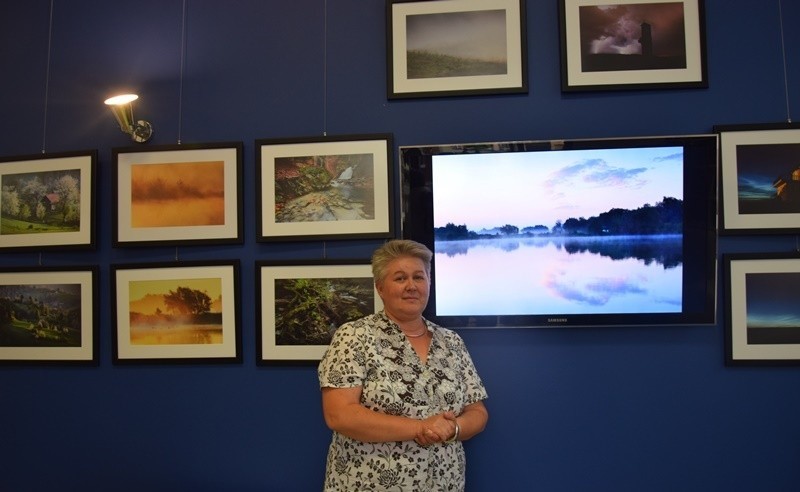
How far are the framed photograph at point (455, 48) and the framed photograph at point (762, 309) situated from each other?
1.24 meters

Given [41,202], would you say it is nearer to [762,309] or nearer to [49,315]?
[49,315]

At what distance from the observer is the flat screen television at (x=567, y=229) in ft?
8.18

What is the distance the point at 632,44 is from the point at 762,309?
4.15 feet

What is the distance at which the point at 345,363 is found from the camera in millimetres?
2021

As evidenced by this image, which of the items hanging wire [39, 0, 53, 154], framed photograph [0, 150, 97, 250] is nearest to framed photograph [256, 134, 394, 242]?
framed photograph [0, 150, 97, 250]

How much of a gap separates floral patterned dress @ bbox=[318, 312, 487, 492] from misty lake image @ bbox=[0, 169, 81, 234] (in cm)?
163

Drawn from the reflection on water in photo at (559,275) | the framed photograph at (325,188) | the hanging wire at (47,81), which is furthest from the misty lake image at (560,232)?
the hanging wire at (47,81)

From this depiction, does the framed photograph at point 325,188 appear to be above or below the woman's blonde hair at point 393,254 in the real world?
above

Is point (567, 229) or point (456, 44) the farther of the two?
point (456, 44)

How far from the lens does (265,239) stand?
2.70m

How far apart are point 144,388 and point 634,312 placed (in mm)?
2227

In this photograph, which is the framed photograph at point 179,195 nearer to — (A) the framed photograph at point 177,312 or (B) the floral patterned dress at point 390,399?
(A) the framed photograph at point 177,312

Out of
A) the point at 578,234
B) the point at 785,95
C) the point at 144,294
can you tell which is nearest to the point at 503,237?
the point at 578,234

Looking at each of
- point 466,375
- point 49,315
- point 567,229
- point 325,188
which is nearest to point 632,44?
point 567,229
